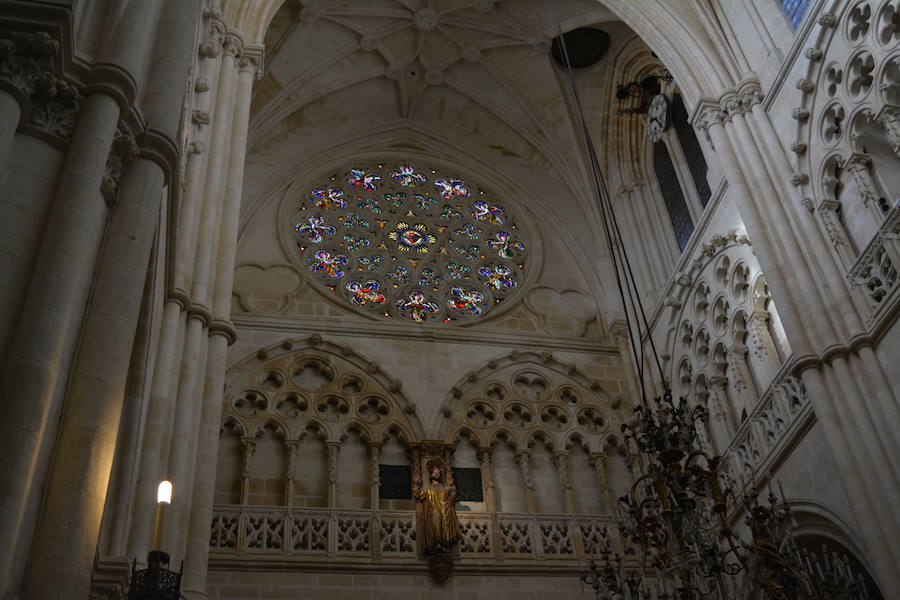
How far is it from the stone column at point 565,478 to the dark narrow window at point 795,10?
648 cm

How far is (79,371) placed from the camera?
4.89m

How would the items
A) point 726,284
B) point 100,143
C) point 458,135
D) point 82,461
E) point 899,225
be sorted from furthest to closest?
point 458,135, point 726,284, point 899,225, point 100,143, point 82,461

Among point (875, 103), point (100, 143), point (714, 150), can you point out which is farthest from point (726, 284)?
point (100, 143)

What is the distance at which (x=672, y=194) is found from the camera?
15508 millimetres

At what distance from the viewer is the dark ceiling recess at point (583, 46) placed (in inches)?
652

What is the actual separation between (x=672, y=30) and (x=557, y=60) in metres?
3.60

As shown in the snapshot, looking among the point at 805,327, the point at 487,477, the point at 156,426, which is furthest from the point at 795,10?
the point at 156,426

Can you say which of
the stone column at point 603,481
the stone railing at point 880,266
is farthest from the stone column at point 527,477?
the stone railing at point 880,266

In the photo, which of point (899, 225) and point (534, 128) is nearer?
point (899, 225)

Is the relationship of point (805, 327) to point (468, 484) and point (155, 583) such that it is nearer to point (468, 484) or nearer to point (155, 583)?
point (468, 484)

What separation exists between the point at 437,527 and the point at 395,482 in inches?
45.9

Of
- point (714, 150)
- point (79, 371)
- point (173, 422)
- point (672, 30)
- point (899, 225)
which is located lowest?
point (79, 371)

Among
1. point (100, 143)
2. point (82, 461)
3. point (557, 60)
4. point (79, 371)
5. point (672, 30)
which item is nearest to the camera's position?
point (82, 461)

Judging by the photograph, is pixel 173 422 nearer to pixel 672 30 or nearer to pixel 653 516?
pixel 653 516
